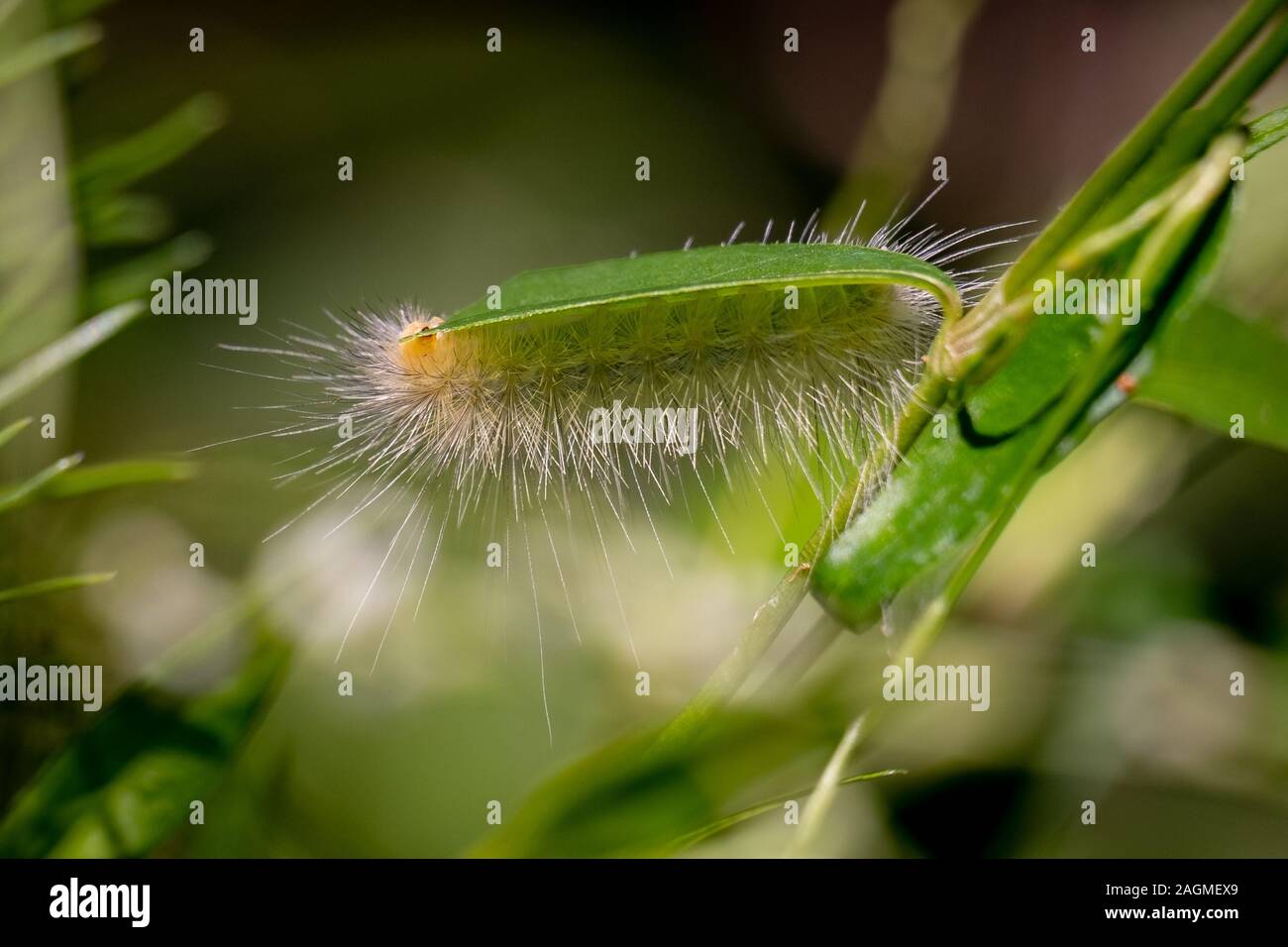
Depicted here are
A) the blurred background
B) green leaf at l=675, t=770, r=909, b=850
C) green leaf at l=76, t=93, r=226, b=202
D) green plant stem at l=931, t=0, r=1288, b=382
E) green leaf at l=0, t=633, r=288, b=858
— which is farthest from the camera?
the blurred background

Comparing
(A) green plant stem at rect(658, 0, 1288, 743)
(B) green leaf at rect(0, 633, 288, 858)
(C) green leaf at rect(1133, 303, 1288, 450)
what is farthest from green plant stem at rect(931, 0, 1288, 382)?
(B) green leaf at rect(0, 633, 288, 858)

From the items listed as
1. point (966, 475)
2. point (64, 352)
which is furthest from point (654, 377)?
point (64, 352)

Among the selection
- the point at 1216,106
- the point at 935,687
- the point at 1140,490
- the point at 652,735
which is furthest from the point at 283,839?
the point at 1140,490

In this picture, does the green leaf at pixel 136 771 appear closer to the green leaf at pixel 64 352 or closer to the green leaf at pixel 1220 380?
the green leaf at pixel 64 352

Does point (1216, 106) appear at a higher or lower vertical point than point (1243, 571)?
higher

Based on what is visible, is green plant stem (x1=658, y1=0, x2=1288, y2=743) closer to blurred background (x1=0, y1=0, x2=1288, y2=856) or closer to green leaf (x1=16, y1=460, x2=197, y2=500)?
blurred background (x1=0, y1=0, x2=1288, y2=856)

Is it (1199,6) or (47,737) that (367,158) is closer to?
(47,737)
